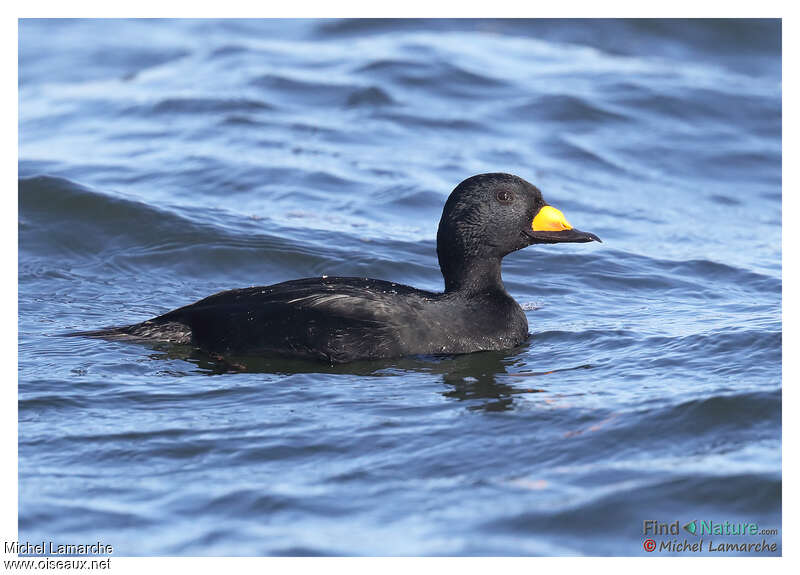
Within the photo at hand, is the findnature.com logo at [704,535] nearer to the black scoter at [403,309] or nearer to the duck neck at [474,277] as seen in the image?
the black scoter at [403,309]

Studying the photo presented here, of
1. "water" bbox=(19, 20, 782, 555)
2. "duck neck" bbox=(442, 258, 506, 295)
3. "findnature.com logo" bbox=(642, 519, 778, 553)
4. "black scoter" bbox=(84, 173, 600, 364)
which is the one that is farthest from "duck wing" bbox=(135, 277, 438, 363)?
"findnature.com logo" bbox=(642, 519, 778, 553)

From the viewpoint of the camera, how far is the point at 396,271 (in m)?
9.39

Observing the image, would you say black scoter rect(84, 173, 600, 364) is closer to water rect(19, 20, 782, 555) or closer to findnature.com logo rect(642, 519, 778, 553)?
water rect(19, 20, 782, 555)

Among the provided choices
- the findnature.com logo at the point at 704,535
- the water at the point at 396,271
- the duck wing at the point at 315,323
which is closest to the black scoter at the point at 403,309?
the duck wing at the point at 315,323

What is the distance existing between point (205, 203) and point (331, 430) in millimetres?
5574

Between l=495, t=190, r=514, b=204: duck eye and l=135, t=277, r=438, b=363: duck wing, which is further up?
l=495, t=190, r=514, b=204: duck eye

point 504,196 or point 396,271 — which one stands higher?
point 504,196

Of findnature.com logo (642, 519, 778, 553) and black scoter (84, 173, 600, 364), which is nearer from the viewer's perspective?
findnature.com logo (642, 519, 778, 553)

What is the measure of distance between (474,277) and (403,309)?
2.34ft

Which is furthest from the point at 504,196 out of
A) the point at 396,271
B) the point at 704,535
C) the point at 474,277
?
the point at 704,535

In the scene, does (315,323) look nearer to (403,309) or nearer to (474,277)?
(403,309)

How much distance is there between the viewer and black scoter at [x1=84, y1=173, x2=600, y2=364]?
683 cm

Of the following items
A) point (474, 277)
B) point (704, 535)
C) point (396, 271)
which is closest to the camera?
point (704, 535)

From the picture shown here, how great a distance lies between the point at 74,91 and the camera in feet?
50.1
